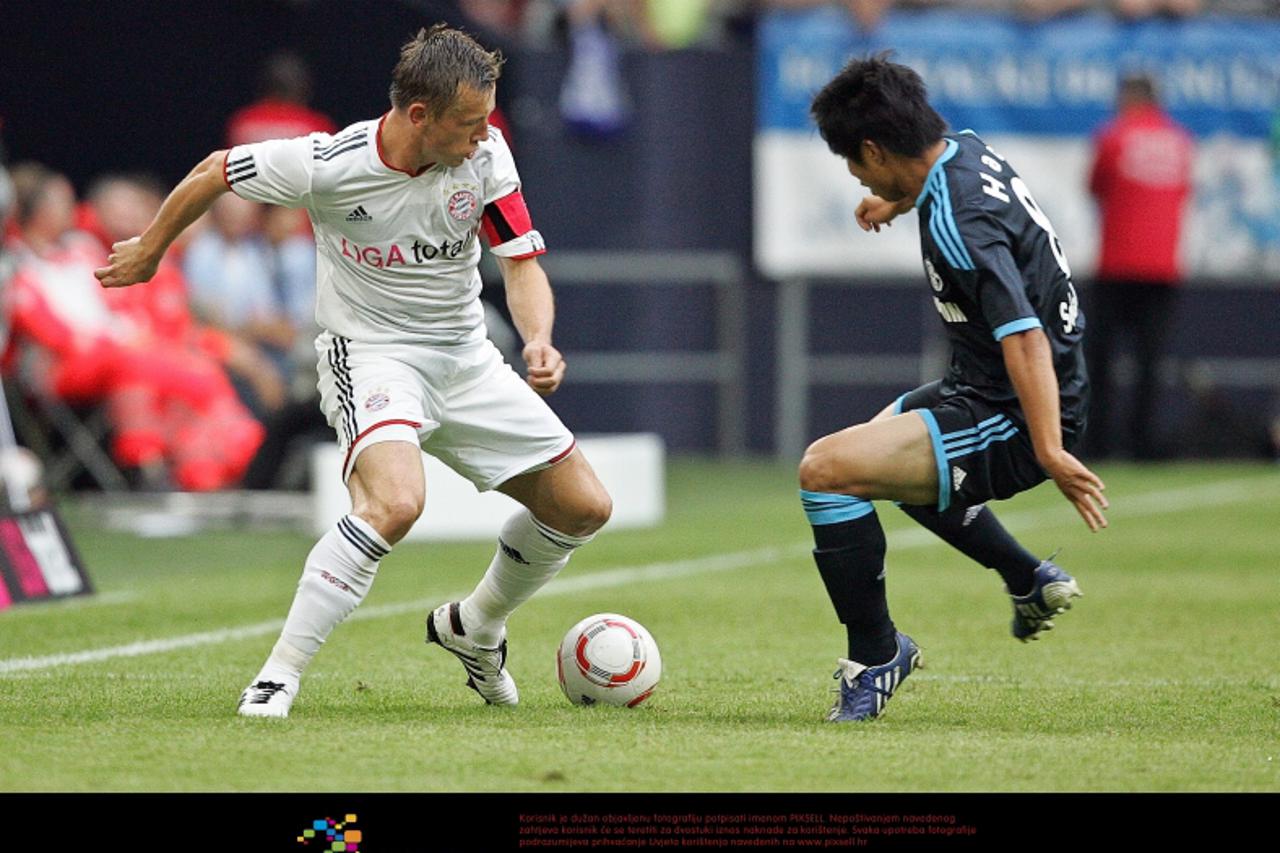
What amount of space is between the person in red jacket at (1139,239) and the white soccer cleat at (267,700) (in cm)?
1292

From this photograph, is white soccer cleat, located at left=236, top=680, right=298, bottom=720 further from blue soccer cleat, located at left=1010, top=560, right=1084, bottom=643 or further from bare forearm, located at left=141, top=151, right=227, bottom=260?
blue soccer cleat, located at left=1010, top=560, right=1084, bottom=643

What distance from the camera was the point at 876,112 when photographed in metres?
6.34

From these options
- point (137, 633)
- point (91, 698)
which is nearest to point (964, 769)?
point (91, 698)

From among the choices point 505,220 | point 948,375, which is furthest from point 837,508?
point 505,220

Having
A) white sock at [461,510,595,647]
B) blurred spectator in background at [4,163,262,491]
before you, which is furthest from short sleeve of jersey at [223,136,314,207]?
blurred spectator in background at [4,163,262,491]

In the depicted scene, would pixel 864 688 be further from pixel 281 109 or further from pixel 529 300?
pixel 281 109

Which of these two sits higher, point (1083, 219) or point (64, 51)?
point (64, 51)

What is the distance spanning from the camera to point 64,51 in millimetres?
16547

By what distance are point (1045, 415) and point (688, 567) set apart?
553cm

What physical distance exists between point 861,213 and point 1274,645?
8.66 ft

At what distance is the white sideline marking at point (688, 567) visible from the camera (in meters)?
8.11

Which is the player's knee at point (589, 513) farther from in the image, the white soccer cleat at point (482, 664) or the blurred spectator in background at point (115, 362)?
the blurred spectator in background at point (115, 362)
